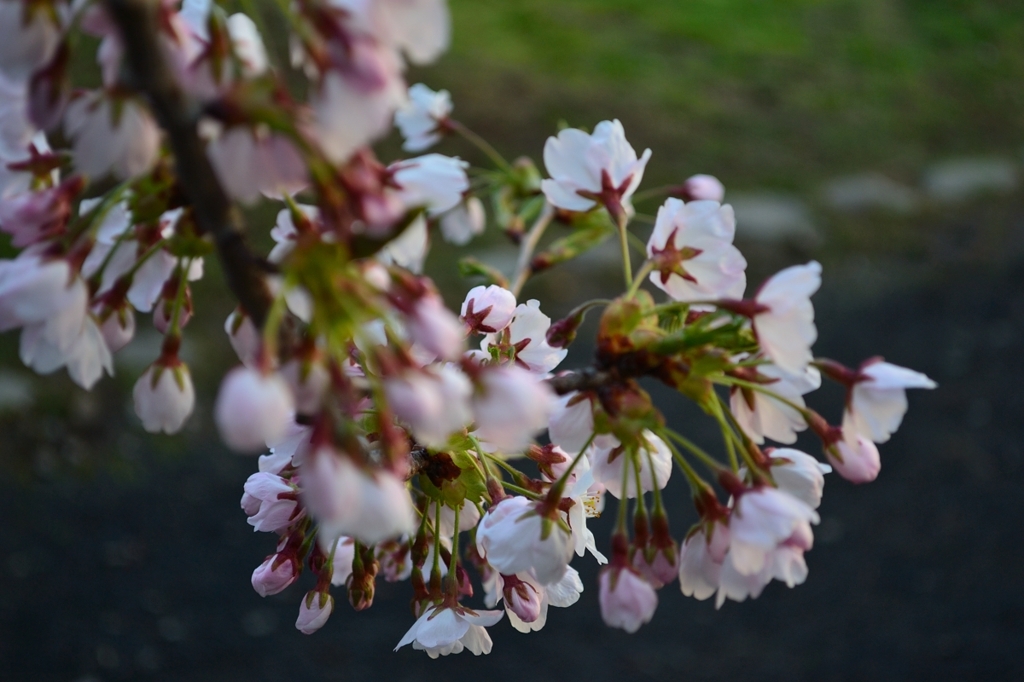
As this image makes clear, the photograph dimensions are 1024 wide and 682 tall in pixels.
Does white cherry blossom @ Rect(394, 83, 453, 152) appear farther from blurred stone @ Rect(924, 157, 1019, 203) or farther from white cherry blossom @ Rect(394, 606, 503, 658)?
blurred stone @ Rect(924, 157, 1019, 203)

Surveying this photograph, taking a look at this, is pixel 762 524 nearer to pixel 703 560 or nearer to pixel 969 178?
pixel 703 560

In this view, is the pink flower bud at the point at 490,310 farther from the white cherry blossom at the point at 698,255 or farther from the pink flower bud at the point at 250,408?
the pink flower bud at the point at 250,408

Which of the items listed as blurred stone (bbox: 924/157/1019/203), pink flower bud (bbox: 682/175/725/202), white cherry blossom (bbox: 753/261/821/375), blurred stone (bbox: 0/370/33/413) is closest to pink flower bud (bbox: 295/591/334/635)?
white cherry blossom (bbox: 753/261/821/375)

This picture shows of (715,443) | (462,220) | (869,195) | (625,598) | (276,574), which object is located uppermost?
(625,598)

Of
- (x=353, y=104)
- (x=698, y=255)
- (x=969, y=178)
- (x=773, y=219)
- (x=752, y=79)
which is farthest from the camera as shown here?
(x=752, y=79)

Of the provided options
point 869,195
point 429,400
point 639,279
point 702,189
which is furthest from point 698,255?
point 869,195
